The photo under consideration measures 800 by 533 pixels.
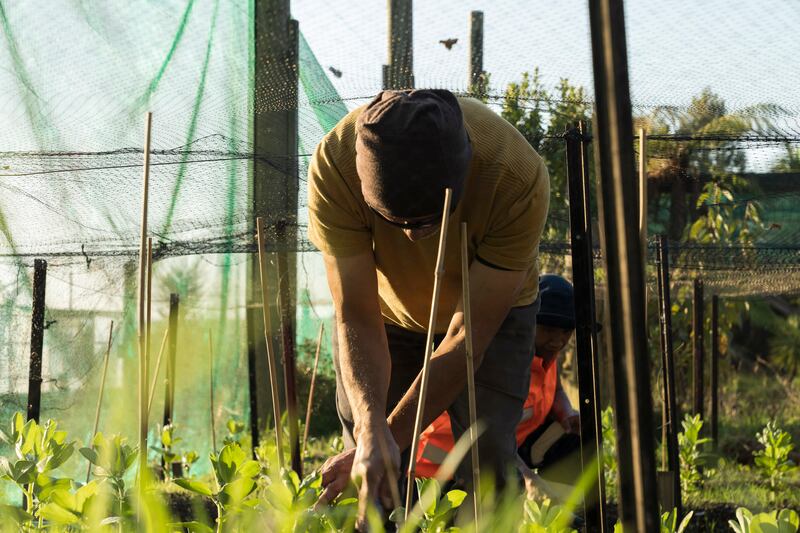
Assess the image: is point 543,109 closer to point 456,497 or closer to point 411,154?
point 411,154

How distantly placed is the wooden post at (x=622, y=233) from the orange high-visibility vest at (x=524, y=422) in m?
2.42

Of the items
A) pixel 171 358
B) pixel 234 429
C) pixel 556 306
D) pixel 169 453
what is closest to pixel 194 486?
pixel 556 306

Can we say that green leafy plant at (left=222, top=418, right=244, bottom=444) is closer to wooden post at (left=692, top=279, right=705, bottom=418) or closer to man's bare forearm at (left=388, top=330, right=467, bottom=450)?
wooden post at (left=692, top=279, right=705, bottom=418)

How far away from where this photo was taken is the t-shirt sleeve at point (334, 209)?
1.82 m

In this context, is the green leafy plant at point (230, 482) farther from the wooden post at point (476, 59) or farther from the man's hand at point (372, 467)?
the wooden post at point (476, 59)

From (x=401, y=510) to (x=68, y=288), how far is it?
312 centimetres

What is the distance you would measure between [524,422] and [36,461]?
2337 millimetres

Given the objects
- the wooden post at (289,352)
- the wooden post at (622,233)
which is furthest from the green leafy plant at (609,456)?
the wooden post at (622,233)

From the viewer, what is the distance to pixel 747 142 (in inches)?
121

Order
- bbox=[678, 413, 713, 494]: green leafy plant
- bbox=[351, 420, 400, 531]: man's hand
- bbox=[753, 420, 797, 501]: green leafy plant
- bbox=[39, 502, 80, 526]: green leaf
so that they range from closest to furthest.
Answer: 1. bbox=[39, 502, 80, 526]: green leaf
2. bbox=[351, 420, 400, 531]: man's hand
3. bbox=[753, 420, 797, 501]: green leafy plant
4. bbox=[678, 413, 713, 494]: green leafy plant

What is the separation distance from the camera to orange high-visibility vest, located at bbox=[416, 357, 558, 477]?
3.14m

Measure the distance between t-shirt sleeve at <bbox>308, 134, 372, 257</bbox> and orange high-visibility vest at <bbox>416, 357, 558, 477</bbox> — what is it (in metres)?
1.31

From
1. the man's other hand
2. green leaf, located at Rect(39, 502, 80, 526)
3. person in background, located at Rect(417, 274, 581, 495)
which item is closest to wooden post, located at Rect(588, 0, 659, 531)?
green leaf, located at Rect(39, 502, 80, 526)

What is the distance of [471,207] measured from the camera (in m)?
1.81
